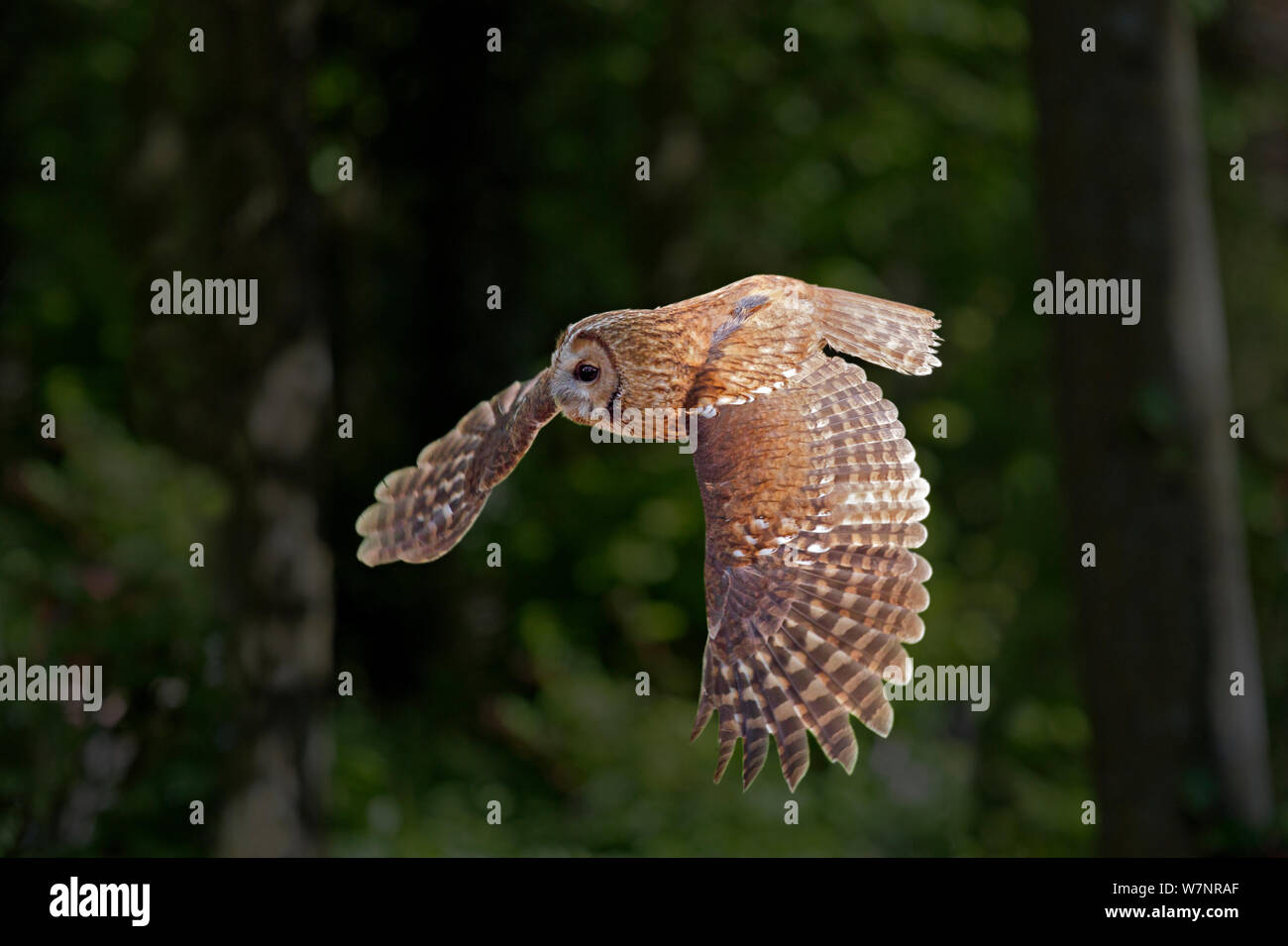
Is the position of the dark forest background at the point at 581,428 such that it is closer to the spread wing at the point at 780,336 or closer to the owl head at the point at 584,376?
the spread wing at the point at 780,336

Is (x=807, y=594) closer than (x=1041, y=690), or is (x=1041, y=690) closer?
(x=807, y=594)

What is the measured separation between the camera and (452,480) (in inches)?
83.9

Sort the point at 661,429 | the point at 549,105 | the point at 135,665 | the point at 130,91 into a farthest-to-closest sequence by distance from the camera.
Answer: the point at 549,105
the point at 130,91
the point at 135,665
the point at 661,429

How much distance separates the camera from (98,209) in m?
8.59

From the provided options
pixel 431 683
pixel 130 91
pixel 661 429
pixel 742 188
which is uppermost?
pixel 130 91

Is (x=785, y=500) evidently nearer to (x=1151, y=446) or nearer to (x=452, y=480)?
(x=452, y=480)

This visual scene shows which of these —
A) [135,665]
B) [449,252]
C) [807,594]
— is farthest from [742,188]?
[807,594]

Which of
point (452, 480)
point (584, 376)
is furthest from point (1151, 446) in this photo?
point (584, 376)

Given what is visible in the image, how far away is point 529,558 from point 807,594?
19.6ft

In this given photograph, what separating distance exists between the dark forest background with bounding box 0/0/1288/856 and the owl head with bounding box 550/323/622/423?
2.99 meters

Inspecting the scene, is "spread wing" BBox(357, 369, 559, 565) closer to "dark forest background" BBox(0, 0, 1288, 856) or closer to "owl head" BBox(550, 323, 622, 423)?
"owl head" BBox(550, 323, 622, 423)

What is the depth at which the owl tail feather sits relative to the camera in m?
1.96

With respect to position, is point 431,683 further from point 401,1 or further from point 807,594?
point 807,594

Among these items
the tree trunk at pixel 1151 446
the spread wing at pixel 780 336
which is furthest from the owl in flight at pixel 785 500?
the tree trunk at pixel 1151 446
